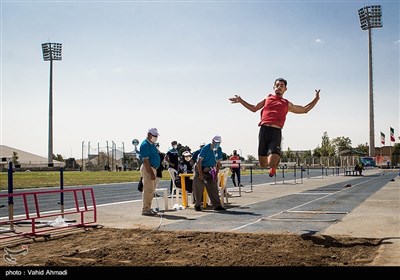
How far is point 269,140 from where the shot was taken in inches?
255

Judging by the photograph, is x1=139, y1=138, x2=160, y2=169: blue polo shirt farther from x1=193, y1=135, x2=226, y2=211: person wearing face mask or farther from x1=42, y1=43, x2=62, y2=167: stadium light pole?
x1=42, y1=43, x2=62, y2=167: stadium light pole

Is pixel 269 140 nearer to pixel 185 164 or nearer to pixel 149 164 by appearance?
pixel 149 164

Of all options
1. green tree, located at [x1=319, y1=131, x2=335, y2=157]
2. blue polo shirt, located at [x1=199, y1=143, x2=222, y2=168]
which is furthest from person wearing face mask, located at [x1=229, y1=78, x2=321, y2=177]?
green tree, located at [x1=319, y1=131, x2=335, y2=157]

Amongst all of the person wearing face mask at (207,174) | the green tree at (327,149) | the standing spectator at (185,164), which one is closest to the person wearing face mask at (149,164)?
the person wearing face mask at (207,174)

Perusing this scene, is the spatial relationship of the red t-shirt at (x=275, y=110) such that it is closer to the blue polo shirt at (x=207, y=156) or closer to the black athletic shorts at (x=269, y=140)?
the black athletic shorts at (x=269, y=140)

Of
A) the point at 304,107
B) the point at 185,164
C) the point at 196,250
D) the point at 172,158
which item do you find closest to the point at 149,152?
the point at 172,158

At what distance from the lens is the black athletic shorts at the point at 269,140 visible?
6430 millimetres

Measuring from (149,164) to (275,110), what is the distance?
5.45 m

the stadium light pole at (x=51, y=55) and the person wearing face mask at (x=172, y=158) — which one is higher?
the stadium light pole at (x=51, y=55)

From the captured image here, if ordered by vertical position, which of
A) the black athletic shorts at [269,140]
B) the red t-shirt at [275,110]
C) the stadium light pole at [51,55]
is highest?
the stadium light pole at [51,55]

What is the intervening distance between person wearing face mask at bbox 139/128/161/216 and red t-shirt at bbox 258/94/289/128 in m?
5.18

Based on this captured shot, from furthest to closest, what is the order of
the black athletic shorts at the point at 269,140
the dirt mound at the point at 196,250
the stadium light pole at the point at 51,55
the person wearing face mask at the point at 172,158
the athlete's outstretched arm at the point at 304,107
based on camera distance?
1. the stadium light pole at the point at 51,55
2. the person wearing face mask at the point at 172,158
3. the athlete's outstretched arm at the point at 304,107
4. the black athletic shorts at the point at 269,140
5. the dirt mound at the point at 196,250

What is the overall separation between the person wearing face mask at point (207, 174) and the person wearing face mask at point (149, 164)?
1337 millimetres

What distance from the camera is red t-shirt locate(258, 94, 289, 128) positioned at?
6.49m
